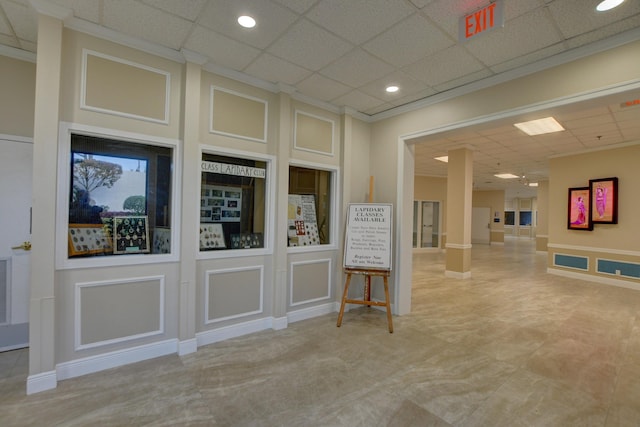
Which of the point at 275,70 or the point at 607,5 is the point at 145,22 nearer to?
the point at 275,70

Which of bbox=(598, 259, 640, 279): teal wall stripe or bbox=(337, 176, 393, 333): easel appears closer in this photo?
bbox=(337, 176, 393, 333): easel

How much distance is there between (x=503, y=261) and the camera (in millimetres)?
10047

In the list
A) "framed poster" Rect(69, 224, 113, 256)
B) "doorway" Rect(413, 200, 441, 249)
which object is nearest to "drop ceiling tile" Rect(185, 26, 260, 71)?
"framed poster" Rect(69, 224, 113, 256)

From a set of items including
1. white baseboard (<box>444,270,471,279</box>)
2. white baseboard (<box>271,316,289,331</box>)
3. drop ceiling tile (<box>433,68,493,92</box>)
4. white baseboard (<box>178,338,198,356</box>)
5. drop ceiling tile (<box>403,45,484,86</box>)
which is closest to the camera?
drop ceiling tile (<box>403,45,484,86</box>)

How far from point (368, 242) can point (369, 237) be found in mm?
73

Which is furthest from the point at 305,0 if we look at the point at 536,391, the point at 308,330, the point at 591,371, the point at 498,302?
the point at 498,302

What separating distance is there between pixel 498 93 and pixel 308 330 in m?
3.66

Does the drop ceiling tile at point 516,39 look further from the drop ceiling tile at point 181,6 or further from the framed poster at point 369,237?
the drop ceiling tile at point 181,6

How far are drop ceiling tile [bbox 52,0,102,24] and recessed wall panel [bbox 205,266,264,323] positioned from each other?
261cm

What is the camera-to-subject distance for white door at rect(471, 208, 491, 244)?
15742mm

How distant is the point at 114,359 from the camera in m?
2.89

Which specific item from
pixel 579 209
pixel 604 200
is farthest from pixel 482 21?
pixel 579 209

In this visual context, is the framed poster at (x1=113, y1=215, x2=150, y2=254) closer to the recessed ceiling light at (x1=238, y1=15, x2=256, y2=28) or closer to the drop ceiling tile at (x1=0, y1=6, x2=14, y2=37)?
the drop ceiling tile at (x1=0, y1=6, x2=14, y2=37)

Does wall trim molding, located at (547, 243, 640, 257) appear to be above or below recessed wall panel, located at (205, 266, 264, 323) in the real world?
above
